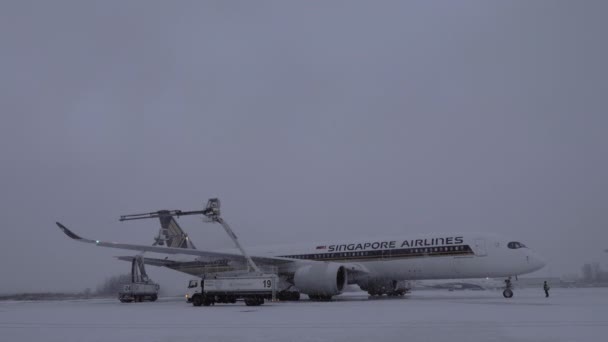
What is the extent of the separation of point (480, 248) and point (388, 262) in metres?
5.61

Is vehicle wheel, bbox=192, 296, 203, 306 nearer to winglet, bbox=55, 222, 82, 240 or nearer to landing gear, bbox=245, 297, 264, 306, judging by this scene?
landing gear, bbox=245, 297, 264, 306

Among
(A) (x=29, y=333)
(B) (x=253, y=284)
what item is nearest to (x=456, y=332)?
(A) (x=29, y=333)

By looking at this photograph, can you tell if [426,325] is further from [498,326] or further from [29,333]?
[29,333]

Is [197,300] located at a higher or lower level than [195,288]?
lower

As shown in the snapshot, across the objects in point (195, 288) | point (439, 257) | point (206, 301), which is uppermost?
point (439, 257)

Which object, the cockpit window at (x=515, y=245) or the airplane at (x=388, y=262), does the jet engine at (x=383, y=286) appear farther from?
the cockpit window at (x=515, y=245)

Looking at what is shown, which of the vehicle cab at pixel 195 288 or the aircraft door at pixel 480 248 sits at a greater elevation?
the aircraft door at pixel 480 248

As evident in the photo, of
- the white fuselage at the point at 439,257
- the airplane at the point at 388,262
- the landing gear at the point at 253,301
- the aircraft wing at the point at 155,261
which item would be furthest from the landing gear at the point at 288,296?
the aircraft wing at the point at 155,261

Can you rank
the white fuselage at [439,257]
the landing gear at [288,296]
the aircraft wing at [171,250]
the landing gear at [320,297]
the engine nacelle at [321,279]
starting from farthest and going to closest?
the landing gear at [320,297] < the landing gear at [288,296] < the engine nacelle at [321,279] < the white fuselage at [439,257] < the aircraft wing at [171,250]

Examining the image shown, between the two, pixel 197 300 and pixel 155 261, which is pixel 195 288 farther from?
pixel 155 261

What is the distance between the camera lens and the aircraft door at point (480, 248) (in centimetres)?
2703

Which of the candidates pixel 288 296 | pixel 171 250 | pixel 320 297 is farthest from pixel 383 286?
pixel 171 250

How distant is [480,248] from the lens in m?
27.2

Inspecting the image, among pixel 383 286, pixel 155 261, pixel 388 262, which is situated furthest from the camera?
pixel 155 261
